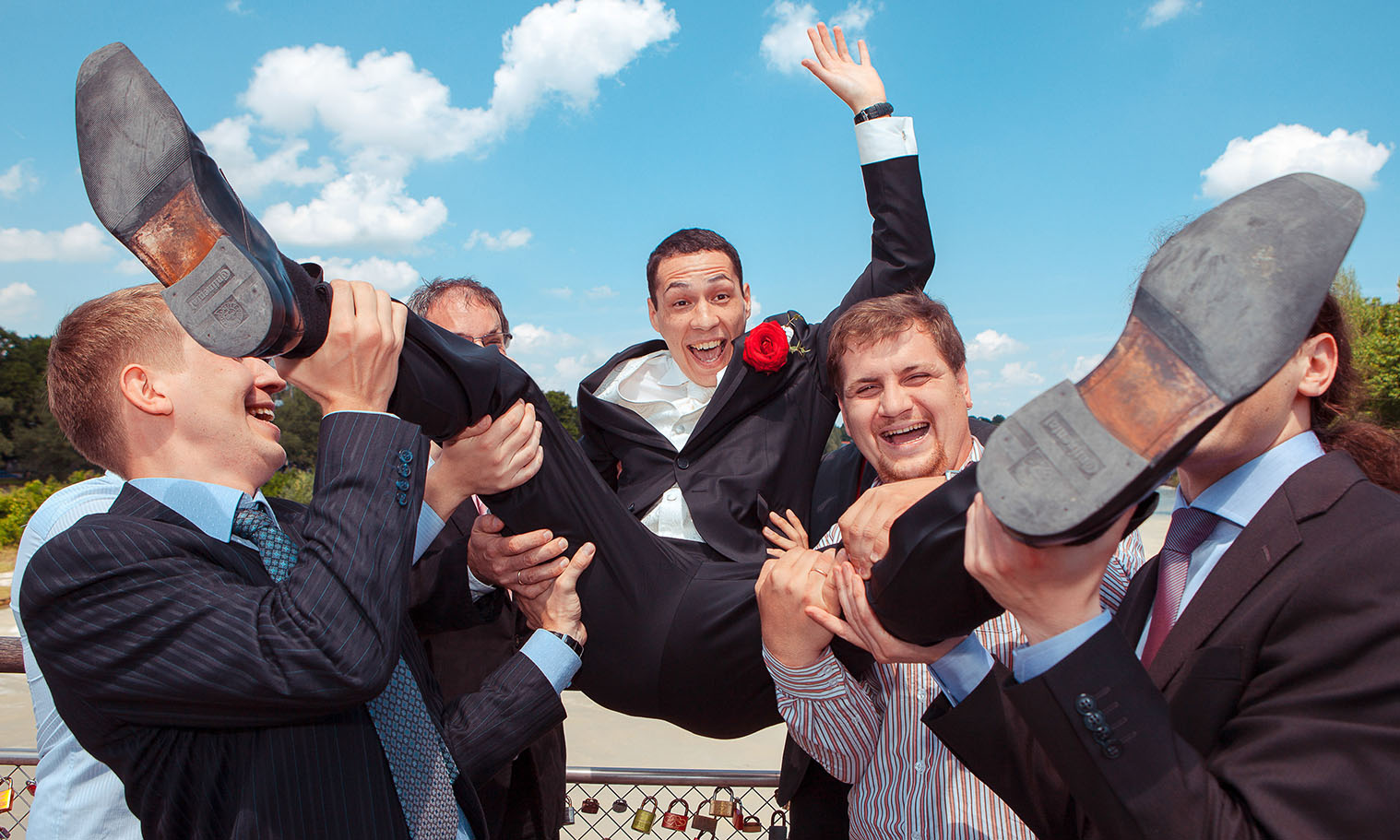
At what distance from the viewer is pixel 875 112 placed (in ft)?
12.1

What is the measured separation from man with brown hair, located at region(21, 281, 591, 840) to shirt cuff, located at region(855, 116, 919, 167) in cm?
227

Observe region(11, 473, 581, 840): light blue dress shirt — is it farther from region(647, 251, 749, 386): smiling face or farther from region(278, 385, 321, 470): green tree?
region(278, 385, 321, 470): green tree

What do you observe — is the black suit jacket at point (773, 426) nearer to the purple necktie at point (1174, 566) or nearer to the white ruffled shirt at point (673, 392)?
the white ruffled shirt at point (673, 392)

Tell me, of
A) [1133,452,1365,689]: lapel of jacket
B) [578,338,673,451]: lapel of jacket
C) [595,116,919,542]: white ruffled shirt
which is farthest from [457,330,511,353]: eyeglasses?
[1133,452,1365,689]: lapel of jacket

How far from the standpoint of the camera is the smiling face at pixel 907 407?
2.78m

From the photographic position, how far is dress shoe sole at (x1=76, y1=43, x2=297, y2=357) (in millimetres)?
1689

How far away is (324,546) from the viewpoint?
71.2 inches

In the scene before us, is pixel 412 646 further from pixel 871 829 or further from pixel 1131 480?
pixel 1131 480

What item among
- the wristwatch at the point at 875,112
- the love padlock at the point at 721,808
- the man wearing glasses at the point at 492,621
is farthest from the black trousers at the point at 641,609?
the wristwatch at the point at 875,112

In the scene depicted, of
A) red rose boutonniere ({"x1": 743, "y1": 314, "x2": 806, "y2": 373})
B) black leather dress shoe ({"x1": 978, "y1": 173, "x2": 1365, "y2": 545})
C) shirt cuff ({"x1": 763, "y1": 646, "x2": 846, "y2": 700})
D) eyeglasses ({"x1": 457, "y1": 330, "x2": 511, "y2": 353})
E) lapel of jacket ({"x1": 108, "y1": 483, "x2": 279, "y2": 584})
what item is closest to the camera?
black leather dress shoe ({"x1": 978, "y1": 173, "x2": 1365, "y2": 545})

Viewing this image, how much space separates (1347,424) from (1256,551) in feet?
2.08

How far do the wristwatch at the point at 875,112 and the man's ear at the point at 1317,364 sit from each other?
2.27 metres

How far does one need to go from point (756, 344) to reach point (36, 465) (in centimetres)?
6655

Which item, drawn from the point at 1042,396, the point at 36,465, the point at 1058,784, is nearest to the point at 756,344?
the point at 1058,784
